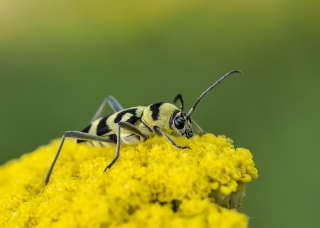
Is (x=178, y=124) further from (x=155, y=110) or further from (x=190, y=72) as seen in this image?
(x=190, y=72)

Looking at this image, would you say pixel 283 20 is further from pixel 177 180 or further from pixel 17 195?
pixel 17 195

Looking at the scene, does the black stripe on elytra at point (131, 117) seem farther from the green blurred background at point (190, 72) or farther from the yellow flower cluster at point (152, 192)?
the green blurred background at point (190, 72)

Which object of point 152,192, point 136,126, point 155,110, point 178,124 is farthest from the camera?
point 136,126

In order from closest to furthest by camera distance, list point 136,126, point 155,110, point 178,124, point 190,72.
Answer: point 178,124, point 155,110, point 136,126, point 190,72

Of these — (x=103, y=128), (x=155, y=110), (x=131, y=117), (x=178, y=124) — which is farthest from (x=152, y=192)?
(x=103, y=128)

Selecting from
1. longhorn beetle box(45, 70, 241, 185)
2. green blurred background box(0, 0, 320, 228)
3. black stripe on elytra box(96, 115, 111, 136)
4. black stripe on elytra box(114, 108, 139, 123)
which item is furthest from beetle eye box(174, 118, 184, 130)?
green blurred background box(0, 0, 320, 228)

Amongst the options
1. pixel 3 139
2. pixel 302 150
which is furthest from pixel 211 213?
pixel 3 139
